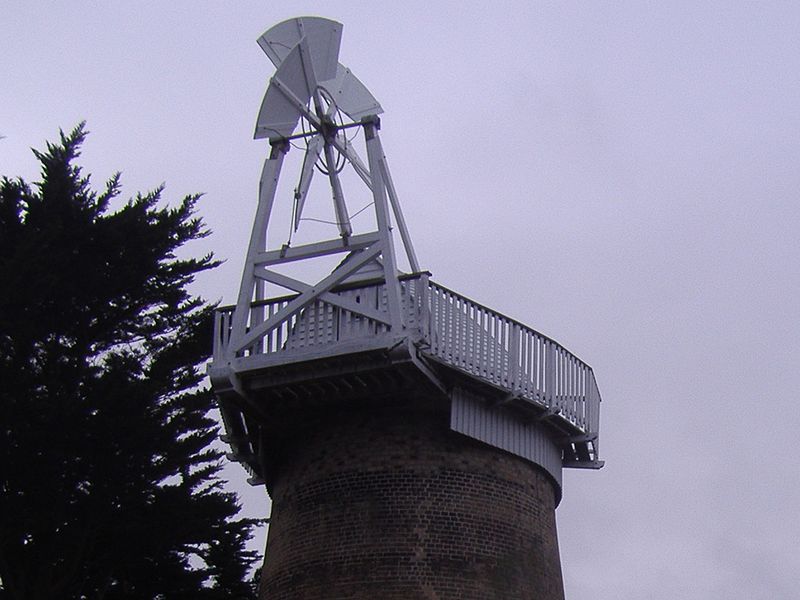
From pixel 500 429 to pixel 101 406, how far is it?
22.6ft

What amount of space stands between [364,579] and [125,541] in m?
6.33

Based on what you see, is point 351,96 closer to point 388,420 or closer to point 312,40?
point 312,40

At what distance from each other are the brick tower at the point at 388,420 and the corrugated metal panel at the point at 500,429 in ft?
0.08

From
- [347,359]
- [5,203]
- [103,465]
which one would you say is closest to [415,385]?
[347,359]

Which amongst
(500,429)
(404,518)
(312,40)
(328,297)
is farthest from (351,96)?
(404,518)

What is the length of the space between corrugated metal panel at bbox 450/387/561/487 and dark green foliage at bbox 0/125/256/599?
6.32m

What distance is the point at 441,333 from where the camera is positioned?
2016 cm

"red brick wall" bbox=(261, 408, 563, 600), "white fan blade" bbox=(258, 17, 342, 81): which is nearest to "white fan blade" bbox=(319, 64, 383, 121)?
"white fan blade" bbox=(258, 17, 342, 81)

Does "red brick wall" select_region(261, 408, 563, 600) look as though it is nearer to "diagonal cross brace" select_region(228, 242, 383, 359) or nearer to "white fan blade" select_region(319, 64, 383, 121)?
"diagonal cross brace" select_region(228, 242, 383, 359)

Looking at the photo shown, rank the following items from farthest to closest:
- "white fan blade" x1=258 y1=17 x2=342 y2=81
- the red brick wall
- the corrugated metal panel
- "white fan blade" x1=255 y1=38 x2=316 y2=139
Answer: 1. "white fan blade" x1=258 y1=17 x2=342 y2=81
2. "white fan blade" x1=255 y1=38 x2=316 y2=139
3. the corrugated metal panel
4. the red brick wall

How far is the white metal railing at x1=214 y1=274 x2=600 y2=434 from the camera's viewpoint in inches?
791

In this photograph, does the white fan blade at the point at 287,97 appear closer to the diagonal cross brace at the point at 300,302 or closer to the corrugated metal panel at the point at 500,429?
the diagonal cross brace at the point at 300,302

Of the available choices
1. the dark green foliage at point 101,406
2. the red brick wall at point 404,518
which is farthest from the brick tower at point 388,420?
the dark green foliage at point 101,406

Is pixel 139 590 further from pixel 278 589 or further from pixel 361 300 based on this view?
pixel 361 300
